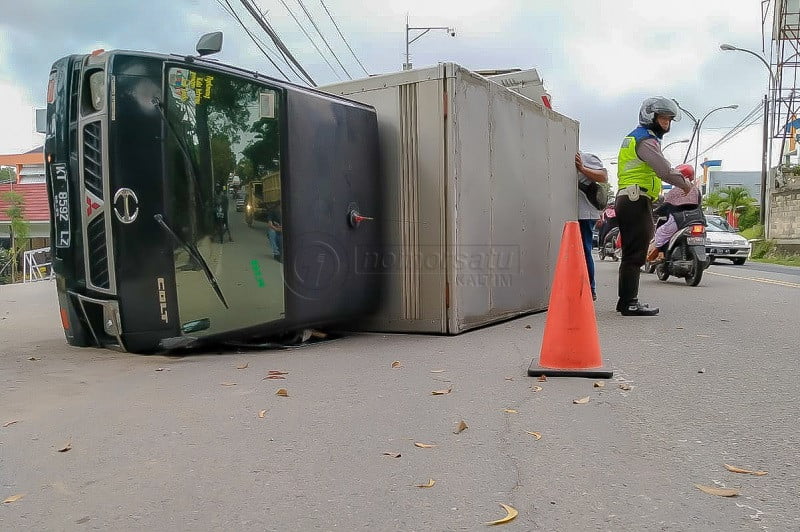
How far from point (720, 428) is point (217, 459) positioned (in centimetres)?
217

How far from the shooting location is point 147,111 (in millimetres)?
3895

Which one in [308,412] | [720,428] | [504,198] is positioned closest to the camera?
[720,428]

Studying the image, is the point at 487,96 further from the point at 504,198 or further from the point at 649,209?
the point at 649,209

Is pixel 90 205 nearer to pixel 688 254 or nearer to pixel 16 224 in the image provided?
pixel 688 254

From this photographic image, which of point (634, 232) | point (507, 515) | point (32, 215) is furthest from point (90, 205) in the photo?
point (32, 215)

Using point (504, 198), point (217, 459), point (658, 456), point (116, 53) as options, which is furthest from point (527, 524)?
point (504, 198)

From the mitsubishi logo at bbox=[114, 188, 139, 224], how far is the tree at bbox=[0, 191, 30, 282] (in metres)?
20.9

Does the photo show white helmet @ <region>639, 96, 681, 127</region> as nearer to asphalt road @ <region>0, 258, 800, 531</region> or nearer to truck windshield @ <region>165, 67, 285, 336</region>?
asphalt road @ <region>0, 258, 800, 531</region>

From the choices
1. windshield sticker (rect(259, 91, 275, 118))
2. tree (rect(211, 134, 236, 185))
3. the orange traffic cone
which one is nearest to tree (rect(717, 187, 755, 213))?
the orange traffic cone

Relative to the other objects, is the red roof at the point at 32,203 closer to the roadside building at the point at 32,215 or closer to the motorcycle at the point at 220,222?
the roadside building at the point at 32,215

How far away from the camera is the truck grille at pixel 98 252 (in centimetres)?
401

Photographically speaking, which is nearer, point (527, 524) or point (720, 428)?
point (527, 524)

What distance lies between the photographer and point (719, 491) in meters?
2.13

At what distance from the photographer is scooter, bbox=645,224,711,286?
870 centimetres
